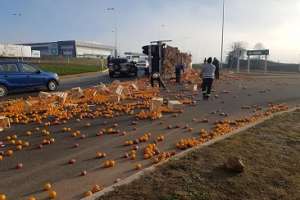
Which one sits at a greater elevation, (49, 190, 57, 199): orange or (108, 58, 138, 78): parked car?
(108, 58, 138, 78): parked car

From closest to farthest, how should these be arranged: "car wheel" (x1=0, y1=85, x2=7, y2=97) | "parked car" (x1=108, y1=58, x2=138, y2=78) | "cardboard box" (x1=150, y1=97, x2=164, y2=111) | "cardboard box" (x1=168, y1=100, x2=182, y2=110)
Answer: "cardboard box" (x1=150, y1=97, x2=164, y2=111) → "cardboard box" (x1=168, y1=100, x2=182, y2=110) → "car wheel" (x1=0, y1=85, x2=7, y2=97) → "parked car" (x1=108, y1=58, x2=138, y2=78)

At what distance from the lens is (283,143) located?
8.35 m

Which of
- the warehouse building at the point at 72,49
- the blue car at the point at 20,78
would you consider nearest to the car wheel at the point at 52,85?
the blue car at the point at 20,78

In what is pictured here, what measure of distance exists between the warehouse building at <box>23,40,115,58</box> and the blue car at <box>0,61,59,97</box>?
9729 centimetres

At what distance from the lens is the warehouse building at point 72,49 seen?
131m

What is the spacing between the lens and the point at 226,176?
6.30 meters

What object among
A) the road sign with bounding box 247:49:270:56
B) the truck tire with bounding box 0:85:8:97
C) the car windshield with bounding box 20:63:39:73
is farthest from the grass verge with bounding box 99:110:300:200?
the road sign with bounding box 247:49:270:56

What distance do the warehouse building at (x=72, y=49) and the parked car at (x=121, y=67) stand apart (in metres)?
83.1

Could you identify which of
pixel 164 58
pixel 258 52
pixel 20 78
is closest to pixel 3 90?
pixel 20 78

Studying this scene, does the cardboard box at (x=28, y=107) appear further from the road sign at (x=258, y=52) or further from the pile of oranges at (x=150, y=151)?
the road sign at (x=258, y=52)

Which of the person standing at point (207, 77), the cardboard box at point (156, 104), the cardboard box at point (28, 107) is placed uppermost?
the person standing at point (207, 77)

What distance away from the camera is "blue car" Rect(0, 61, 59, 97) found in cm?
2131

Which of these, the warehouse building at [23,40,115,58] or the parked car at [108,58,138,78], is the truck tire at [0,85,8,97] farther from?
the warehouse building at [23,40,115,58]

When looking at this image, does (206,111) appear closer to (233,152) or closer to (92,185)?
(233,152)
